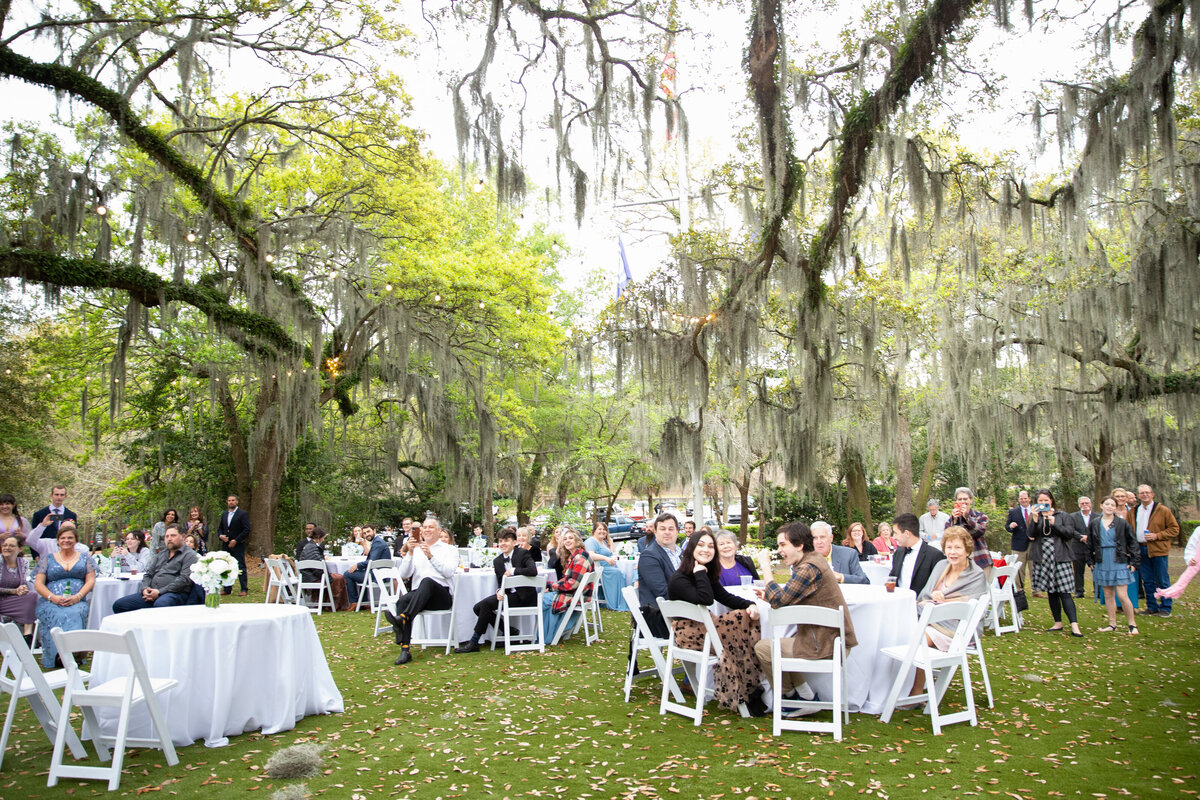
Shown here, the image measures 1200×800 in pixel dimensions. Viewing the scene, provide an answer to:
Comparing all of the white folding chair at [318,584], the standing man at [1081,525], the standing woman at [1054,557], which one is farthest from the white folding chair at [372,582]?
the standing man at [1081,525]

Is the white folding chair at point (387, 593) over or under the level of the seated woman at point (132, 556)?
under

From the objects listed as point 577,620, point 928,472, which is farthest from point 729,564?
point 928,472

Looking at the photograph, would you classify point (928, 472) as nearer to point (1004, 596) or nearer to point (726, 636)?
point (1004, 596)

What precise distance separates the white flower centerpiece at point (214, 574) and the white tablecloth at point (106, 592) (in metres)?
3.13

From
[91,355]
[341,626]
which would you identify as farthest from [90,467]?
[341,626]

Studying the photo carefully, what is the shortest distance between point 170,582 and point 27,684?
199cm

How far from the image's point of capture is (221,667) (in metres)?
4.37

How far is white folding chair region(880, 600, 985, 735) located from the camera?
439 cm

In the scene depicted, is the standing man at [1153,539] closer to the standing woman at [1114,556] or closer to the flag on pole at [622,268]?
the standing woman at [1114,556]

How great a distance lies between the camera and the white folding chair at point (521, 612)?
711cm

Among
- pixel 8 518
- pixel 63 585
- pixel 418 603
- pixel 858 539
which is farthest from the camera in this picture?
pixel 858 539

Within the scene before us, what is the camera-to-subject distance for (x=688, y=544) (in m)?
5.17

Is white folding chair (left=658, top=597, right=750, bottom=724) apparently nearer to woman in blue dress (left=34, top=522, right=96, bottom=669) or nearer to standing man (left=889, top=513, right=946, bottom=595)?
standing man (left=889, top=513, right=946, bottom=595)

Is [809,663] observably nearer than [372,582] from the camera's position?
Yes
